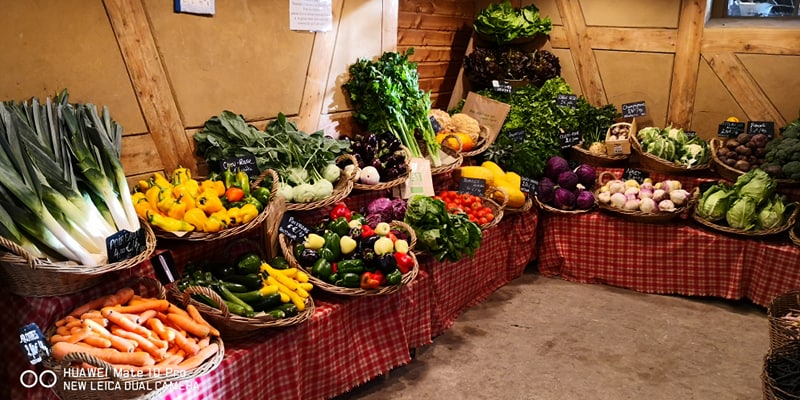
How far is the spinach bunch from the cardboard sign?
30.6 inches

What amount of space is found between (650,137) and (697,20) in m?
1.10

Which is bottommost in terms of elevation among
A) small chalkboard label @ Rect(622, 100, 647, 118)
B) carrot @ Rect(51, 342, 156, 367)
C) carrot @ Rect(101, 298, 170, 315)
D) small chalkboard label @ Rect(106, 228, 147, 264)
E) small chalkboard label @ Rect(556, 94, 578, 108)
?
carrot @ Rect(51, 342, 156, 367)

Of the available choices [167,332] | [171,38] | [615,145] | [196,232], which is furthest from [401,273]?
[615,145]

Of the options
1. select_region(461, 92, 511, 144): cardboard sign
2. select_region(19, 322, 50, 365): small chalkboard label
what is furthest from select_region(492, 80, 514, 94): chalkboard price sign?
select_region(19, 322, 50, 365): small chalkboard label

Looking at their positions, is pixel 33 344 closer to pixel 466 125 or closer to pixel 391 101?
pixel 391 101

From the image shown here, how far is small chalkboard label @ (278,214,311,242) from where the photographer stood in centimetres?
324

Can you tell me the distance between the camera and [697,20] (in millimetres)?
5215

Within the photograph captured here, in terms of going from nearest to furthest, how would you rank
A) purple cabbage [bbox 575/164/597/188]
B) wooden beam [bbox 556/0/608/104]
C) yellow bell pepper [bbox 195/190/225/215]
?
yellow bell pepper [bbox 195/190/225/215]
purple cabbage [bbox 575/164/597/188]
wooden beam [bbox 556/0/608/104]

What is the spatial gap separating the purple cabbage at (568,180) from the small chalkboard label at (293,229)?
7.96 feet

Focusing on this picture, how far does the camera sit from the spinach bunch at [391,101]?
441 centimetres

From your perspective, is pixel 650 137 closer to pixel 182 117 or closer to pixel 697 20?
pixel 697 20

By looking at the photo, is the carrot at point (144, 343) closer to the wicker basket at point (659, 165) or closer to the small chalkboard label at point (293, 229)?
the small chalkboard label at point (293, 229)

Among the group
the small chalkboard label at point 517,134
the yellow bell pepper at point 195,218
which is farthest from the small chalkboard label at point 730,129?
the yellow bell pepper at point 195,218

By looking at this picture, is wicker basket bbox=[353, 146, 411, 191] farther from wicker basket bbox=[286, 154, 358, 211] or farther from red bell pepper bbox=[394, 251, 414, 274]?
red bell pepper bbox=[394, 251, 414, 274]
